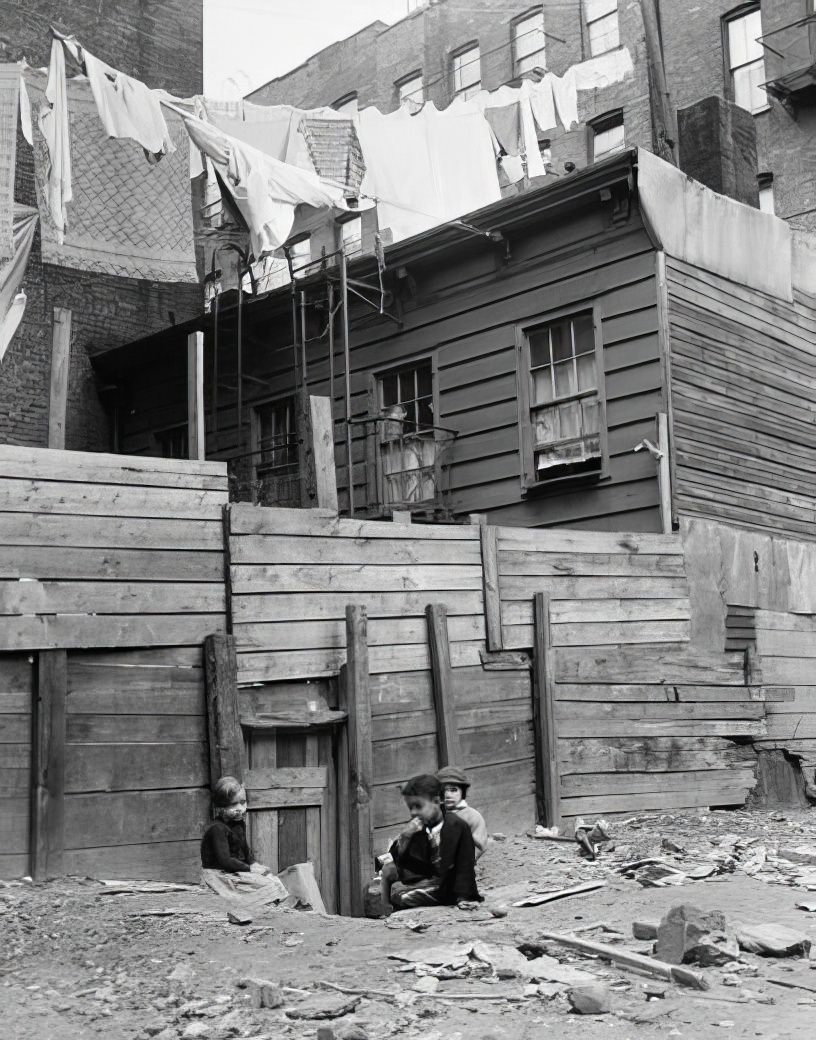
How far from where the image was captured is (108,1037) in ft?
19.3

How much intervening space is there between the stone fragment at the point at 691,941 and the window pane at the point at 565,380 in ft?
29.4

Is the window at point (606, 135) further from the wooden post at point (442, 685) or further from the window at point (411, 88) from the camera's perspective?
the wooden post at point (442, 685)

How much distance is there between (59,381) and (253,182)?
4.44m

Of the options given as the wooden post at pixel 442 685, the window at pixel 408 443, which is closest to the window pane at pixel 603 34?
the window at pixel 408 443

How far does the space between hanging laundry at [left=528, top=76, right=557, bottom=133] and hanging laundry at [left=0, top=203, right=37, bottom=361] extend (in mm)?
8091

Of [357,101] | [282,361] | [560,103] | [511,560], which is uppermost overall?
[357,101]

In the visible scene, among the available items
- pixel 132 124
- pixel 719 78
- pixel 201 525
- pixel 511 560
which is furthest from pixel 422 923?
pixel 719 78

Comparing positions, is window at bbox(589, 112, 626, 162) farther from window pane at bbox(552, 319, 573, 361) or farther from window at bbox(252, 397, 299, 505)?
window pane at bbox(552, 319, 573, 361)

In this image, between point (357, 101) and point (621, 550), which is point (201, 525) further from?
point (357, 101)

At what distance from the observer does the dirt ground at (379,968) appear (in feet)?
19.5

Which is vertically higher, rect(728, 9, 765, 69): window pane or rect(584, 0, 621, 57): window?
rect(584, 0, 621, 57): window

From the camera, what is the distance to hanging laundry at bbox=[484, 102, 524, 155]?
18.3 metres

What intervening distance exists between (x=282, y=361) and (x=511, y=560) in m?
7.50

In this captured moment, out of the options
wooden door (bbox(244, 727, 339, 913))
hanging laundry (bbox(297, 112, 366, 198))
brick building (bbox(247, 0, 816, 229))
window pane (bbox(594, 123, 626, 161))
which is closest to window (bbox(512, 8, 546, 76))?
brick building (bbox(247, 0, 816, 229))
